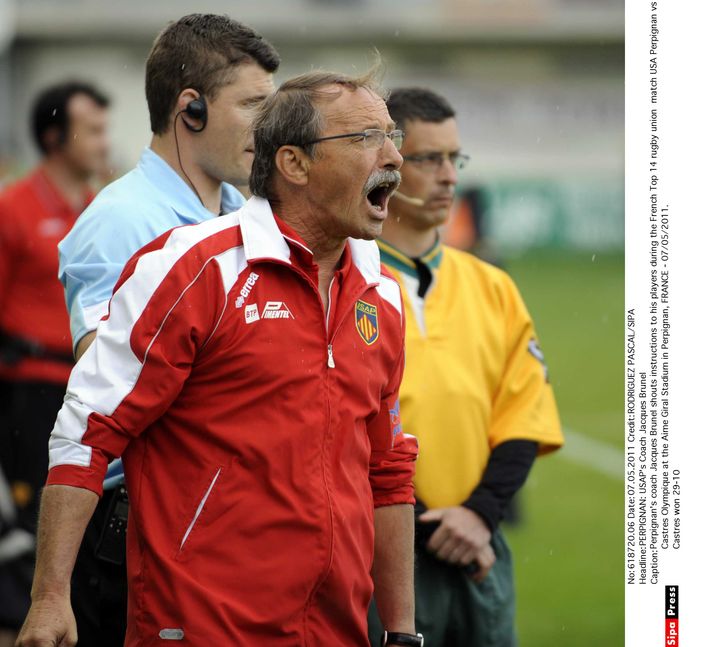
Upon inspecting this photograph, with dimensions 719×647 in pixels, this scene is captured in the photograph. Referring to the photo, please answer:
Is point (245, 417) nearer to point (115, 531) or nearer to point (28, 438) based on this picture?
point (115, 531)

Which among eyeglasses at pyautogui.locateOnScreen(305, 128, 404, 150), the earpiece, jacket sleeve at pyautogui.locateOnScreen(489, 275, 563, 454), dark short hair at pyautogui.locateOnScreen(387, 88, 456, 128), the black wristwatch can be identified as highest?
dark short hair at pyautogui.locateOnScreen(387, 88, 456, 128)

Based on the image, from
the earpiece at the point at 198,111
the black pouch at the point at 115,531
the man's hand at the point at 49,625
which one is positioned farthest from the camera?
the earpiece at the point at 198,111

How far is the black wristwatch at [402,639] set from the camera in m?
3.47

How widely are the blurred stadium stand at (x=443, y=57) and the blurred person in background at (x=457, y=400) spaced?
31573 mm

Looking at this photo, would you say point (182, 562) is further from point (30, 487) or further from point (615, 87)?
point (615, 87)

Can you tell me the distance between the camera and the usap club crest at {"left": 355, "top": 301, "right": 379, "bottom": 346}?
329 centimetres

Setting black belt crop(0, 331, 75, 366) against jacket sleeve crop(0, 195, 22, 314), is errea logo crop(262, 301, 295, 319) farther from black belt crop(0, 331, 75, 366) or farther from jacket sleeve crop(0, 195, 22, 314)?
jacket sleeve crop(0, 195, 22, 314)

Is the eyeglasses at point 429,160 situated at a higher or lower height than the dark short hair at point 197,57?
lower

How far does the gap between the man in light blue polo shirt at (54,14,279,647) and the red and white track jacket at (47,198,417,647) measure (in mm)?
552
